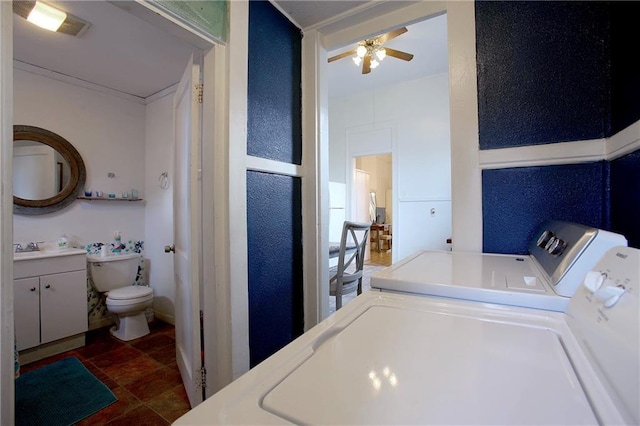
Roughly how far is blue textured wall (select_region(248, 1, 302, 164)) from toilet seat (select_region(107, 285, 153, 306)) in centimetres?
193

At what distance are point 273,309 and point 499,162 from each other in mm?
1351

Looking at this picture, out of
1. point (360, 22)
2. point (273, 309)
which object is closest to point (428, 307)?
point (273, 309)

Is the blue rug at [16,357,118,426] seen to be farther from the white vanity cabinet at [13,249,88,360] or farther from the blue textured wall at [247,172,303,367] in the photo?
the blue textured wall at [247,172,303,367]

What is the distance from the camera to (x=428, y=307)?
69 cm

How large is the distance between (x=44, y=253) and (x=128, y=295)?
0.70 meters

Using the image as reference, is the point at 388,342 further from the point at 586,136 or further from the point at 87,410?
the point at 87,410

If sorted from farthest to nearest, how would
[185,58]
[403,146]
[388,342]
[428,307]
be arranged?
[403,146], [185,58], [428,307], [388,342]

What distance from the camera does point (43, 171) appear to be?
7.85ft

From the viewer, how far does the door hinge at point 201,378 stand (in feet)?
4.39

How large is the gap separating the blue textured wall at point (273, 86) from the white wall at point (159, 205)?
5.70ft

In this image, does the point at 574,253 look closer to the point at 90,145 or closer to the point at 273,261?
the point at 273,261

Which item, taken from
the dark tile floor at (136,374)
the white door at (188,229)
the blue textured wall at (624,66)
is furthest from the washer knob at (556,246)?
the dark tile floor at (136,374)

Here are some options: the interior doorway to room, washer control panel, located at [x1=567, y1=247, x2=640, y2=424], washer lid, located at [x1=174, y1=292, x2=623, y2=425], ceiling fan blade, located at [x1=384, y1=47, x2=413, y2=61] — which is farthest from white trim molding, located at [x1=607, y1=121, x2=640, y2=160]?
the interior doorway to room

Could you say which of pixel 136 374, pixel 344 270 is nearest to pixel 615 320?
pixel 344 270
